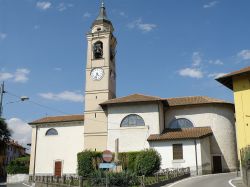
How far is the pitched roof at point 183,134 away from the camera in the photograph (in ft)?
Result: 110

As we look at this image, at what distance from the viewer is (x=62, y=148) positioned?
4178 cm

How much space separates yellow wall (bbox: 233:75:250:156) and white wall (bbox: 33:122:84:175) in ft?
72.0

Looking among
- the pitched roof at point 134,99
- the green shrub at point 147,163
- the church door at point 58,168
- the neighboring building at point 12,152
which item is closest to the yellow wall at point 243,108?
the green shrub at point 147,163

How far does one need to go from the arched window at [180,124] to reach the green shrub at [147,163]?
6.58 meters

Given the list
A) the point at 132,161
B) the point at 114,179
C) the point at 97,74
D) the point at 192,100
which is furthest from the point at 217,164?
the point at 114,179

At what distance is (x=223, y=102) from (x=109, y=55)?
14.7 meters

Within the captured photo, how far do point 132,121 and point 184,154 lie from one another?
6901 millimetres

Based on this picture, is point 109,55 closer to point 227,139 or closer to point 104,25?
point 104,25

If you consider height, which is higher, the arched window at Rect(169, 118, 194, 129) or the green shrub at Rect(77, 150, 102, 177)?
the arched window at Rect(169, 118, 194, 129)

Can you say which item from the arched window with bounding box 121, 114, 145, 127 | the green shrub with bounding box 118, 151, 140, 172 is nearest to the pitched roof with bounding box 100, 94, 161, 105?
the arched window with bounding box 121, 114, 145, 127

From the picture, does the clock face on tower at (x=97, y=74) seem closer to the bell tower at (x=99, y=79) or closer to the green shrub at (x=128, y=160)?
the bell tower at (x=99, y=79)

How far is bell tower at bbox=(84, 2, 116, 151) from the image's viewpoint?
1520 inches

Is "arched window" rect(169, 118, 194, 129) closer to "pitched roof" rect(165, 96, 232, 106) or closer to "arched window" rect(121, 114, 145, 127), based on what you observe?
"pitched roof" rect(165, 96, 232, 106)

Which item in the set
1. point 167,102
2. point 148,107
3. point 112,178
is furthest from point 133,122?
point 112,178
